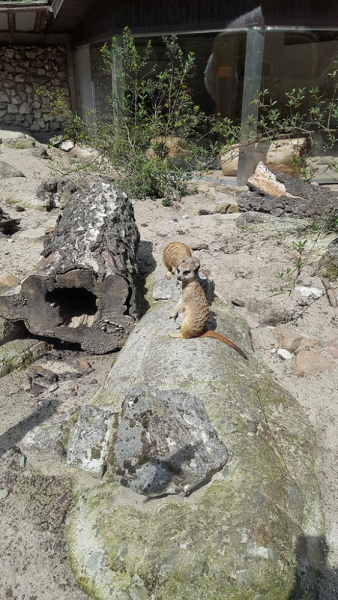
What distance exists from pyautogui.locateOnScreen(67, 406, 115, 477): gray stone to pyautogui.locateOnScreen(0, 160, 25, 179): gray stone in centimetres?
656

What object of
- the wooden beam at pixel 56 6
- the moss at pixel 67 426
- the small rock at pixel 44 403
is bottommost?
the small rock at pixel 44 403

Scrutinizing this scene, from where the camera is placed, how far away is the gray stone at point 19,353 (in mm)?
3293

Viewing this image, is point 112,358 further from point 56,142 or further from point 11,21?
point 11,21

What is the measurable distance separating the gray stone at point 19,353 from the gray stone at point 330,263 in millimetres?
2762

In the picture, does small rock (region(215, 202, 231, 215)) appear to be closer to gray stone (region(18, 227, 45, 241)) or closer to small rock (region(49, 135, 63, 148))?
gray stone (region(18, 227, 45, 241))

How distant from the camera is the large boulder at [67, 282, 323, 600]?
165cm

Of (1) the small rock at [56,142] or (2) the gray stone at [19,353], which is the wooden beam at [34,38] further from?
(2) the gray stone at [19,353]

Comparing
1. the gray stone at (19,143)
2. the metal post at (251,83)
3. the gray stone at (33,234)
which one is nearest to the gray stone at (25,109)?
the gray stone at (19,143)

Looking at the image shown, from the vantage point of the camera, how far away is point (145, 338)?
3.03 meters

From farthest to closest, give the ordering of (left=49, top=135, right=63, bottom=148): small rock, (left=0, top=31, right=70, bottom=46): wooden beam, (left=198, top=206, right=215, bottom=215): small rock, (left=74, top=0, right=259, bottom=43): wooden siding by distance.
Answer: (left=49, top=135, right=63, bottom=148): small rock
(left=0, top=31, right=70, bottom=46): wooden beam
(left=74, top=0, right=259, bottom=43): wooden siding
(left=198, top=206, right=215, bottom=215): small rock

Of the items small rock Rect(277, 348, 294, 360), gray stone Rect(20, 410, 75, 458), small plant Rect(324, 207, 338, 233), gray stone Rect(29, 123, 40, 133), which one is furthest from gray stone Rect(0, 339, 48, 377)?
gray stone Rect(29, 123, 40, 133)

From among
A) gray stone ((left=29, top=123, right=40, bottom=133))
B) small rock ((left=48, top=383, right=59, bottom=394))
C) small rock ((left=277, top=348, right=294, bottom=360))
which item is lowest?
small rock ((left=48, top=383, right=59, bottom=394))

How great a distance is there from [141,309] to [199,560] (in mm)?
2271

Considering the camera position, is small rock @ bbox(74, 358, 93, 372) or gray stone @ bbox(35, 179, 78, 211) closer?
small rock @ bbox(74, 358, 93, 372)
